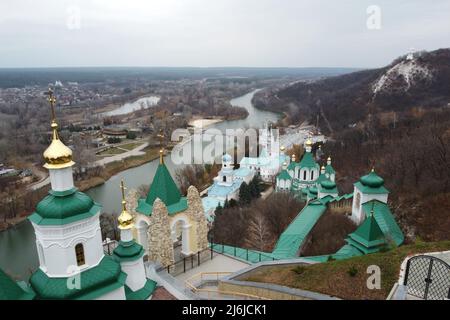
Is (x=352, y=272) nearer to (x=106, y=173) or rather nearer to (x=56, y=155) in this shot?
(x=56, y=155)

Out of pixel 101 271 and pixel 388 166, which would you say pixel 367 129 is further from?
pixel 101 271

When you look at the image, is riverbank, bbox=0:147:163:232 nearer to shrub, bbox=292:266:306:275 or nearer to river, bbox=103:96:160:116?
shrub, bbox=292:266:306:275

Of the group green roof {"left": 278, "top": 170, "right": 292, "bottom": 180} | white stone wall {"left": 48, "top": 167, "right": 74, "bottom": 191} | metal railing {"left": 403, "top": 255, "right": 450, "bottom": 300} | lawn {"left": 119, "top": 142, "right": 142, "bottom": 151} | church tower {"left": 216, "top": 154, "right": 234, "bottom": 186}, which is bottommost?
lawn {"left": 119, "top": 142, "right": 142, "bottom": 151}

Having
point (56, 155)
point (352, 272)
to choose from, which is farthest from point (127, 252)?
point (352, 272)

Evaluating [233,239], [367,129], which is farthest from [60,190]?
[367,129]

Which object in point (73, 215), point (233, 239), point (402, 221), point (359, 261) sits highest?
point (73, 215)

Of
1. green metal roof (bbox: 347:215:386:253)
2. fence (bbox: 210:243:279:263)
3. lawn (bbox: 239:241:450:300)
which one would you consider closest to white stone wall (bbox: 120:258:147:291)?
lawn (bbox: 239:241:450:300)
